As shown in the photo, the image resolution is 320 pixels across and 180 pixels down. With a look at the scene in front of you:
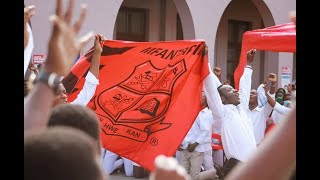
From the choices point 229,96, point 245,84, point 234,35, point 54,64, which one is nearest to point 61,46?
point 54,64

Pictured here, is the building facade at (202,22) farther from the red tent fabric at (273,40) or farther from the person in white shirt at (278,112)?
the red tent fabric at (273,40)

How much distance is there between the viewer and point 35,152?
128 centimetres

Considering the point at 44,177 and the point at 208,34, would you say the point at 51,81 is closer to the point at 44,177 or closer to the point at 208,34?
the point at 44,177

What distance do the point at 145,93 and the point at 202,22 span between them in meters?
7.38

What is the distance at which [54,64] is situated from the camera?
1.59m

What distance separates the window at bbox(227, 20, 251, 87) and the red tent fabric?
29.8ft

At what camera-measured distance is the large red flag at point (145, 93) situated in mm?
4961

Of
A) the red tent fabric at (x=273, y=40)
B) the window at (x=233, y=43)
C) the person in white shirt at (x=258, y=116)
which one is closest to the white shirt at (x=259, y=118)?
the person in white shirt at (x=258, y=116)

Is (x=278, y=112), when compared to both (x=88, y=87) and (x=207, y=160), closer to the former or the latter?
(x=207, y=160)

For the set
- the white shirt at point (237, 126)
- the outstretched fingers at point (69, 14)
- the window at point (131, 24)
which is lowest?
the white shirt at point (237, 126)

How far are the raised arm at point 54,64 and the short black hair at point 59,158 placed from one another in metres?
0.31
